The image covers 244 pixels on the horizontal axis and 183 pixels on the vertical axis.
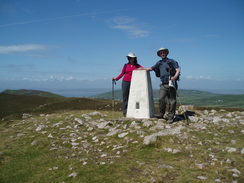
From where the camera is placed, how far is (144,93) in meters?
11.8

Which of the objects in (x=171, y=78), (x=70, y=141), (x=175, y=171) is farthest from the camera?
(x=171, y=78)

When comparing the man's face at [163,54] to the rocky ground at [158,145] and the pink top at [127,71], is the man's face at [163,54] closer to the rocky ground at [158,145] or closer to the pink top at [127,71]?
the pink top at [127,71]

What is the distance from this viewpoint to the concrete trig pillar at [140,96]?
11.8 m

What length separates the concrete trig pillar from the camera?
11.8 m

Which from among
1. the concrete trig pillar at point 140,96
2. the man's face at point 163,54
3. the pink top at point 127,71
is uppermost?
the man's face at point 163,54

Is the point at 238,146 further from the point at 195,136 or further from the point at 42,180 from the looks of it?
the point at 42,180

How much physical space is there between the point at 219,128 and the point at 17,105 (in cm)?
2945

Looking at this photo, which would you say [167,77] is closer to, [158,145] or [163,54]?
[163,54]

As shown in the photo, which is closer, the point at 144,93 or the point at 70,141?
the point at 70,141

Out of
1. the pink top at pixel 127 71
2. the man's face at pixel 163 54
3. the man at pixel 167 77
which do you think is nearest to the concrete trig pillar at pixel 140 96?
the pink top at pixel 127 71

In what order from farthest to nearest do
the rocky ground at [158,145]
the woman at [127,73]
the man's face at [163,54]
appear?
1. the woman at [127,73]
2. the man's face at [163,54]
3. the rocky ground at [158,145]

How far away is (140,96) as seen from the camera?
1188 cm

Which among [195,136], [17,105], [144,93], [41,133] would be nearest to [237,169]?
[195,136]

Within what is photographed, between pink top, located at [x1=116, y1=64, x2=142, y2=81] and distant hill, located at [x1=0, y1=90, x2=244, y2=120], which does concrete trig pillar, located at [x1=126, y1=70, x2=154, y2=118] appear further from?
distant hill, located at [x1=0, y1=90, x2=244, y2=120]
